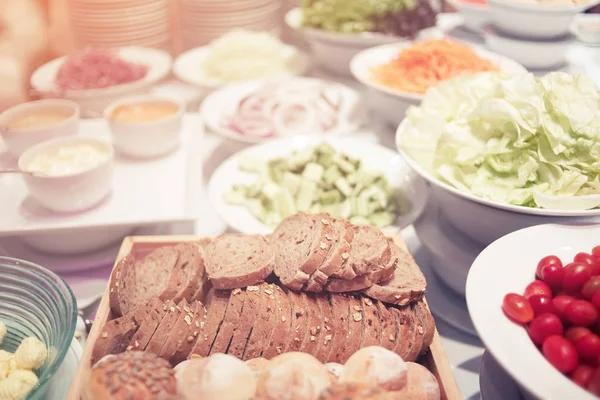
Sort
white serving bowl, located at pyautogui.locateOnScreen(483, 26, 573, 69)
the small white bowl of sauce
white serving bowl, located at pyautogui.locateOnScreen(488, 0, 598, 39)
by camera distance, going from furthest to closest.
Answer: white serving bowl, located at pyautogui.locateOnScreen(483, 26, 573, 69) → white serving bowl, located at pyautogui.locateOnScreen(488, 0, 598, 39) → the small white bowl of sauce

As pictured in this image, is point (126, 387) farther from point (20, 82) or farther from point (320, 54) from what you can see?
point (320, 54)

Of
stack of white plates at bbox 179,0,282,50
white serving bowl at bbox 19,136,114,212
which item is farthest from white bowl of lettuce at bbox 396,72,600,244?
stack of white plates at bbox 179,0,282,50

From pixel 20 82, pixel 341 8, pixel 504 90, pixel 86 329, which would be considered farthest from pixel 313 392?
pixel 341 8

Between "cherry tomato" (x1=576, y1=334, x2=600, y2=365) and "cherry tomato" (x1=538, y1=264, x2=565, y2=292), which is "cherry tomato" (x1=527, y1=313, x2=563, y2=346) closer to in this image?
"cherry tomato" (x1=576, y1=334, x2=600, y2=365)

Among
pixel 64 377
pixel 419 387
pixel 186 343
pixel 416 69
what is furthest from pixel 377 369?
pixel 416 69

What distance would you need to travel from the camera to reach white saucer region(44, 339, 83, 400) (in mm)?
1203

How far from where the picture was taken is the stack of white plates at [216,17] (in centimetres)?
332

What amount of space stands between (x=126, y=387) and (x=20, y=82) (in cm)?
142

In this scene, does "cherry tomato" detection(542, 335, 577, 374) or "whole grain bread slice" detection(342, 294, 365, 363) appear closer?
"cherry tomato" detection(542, 335, 577, 374)

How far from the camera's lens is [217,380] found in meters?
1.00

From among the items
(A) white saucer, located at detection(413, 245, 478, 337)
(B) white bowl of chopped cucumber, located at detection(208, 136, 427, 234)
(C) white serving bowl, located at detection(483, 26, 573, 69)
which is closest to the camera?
(A) white saucer, located at detection(413, 245, 478, 337)

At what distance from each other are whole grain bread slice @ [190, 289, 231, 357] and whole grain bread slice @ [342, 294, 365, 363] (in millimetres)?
308

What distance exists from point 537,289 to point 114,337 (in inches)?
38.2

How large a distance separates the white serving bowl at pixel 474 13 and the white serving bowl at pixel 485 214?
193cm
